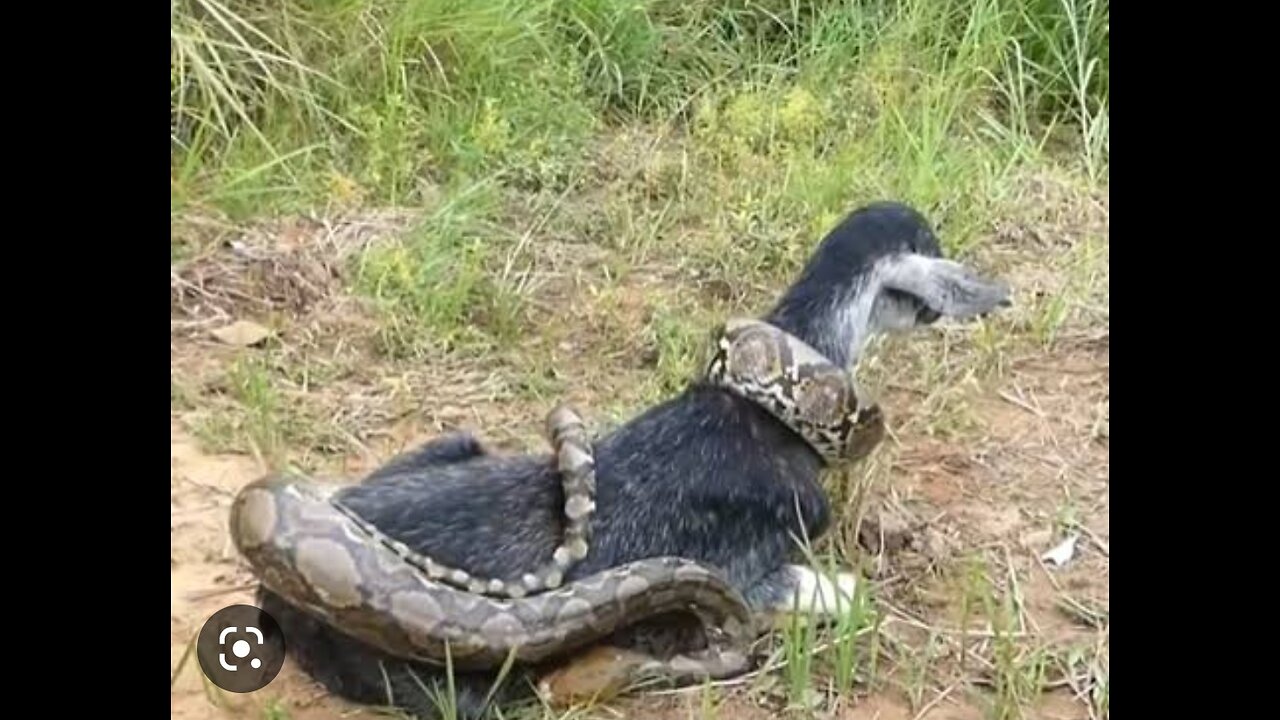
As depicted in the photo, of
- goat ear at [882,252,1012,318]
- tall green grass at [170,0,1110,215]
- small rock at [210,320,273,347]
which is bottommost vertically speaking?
small rock at [210,320,273,347]

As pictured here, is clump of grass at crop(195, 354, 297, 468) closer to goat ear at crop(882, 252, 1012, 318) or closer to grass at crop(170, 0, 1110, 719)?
grass at crop(170, 0, 1110, 719)

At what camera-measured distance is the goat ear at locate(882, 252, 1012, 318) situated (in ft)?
6.62

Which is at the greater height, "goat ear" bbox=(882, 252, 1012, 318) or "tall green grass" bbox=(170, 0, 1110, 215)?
"tall green grass" bbox=(170, 0, 1110, 215)

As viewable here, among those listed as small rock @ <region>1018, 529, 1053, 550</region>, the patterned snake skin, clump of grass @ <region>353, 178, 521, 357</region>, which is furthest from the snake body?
small rock @ <region>1018, 529, 1053, 550</region>

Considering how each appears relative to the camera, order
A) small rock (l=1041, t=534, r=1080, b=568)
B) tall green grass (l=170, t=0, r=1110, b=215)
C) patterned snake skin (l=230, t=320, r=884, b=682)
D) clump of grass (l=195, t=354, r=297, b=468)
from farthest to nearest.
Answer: tall green grass (l=170, t=0, r=1110, b=215)
small rock (l=1041, t=534, r=1080, b=568)
clump of grass (l=195, t=354, r=297, b=468)
patterned snake skin (l=230, t=320, r=884, b=682)

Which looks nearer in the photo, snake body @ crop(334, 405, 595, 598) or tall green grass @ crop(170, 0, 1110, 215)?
snake body @ crop(334, 405, 595, 598)

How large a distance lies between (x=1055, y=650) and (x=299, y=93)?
0.94 meters

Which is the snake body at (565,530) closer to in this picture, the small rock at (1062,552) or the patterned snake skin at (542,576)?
the patterned snake skin at (542,576)

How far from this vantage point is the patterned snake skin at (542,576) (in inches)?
65.6

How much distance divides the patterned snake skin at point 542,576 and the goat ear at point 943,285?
0.49 ft

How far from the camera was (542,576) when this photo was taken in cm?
175

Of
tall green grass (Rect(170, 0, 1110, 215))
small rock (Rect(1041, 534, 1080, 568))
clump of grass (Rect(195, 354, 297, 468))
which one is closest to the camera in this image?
clump of grass (Rect(195, 354, 297, 468))

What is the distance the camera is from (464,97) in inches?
87.4

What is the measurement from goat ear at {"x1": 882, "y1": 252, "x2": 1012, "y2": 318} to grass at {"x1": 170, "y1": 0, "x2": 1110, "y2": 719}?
0.16 ft
